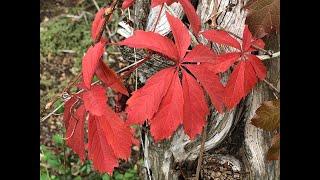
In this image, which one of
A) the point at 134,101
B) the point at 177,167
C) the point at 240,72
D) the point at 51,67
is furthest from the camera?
the point at 51,67

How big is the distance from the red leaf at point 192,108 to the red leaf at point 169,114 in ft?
0.04

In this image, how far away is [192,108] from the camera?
0.91 meters

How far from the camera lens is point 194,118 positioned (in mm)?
913

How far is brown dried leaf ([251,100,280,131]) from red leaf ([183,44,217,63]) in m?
0.17

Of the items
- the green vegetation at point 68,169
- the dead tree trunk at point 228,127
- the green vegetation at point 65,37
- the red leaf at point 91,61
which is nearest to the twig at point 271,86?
the dead tree trunk at point 228,127

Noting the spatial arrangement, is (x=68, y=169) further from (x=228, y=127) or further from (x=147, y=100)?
(x=147, y=100)

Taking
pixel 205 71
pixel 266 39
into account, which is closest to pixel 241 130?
pixel 266 39

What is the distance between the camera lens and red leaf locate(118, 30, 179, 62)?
35.2 inches

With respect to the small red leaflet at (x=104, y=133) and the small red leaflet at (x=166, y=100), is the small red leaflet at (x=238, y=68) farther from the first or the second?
the small red leaflet at (x=104, y=133)

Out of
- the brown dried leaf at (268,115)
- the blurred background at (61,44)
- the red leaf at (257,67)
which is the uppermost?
the blurred background at (61,44)

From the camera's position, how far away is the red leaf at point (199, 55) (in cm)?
95

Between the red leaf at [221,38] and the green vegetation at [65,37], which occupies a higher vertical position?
the green vegetation at [65,37]
